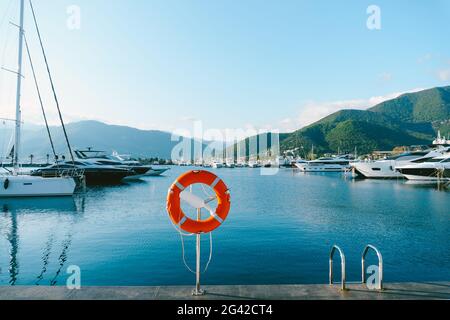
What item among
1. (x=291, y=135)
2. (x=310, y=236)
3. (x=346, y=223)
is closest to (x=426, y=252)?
(x=310, y=236)

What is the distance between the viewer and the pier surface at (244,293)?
497 cm

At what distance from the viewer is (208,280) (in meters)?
9.17

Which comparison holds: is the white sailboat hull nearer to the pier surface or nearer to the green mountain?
the pier surface

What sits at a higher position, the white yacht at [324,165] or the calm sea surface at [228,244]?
the white yacht at [324,165]

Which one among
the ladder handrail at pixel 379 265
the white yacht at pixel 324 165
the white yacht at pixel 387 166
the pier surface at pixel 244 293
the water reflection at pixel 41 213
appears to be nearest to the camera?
the pier surface at pixel 244 293

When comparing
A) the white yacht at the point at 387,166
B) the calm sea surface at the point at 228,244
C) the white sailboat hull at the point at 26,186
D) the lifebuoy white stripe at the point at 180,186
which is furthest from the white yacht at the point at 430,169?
the lifebuoy white stripe at the point at 180,186

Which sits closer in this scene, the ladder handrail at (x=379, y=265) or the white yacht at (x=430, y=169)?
the ladder handrail at (x=379, y=265)

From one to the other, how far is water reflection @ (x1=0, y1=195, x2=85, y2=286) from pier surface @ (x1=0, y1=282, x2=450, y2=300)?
4460 mm

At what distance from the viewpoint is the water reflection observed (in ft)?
33.6

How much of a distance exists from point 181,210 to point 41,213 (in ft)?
60.2

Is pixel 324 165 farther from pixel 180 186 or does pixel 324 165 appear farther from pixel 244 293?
pixel 244 293

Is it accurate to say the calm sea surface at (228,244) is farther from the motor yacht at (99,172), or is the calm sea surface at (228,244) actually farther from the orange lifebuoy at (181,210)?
the motor yacht at (99,172)

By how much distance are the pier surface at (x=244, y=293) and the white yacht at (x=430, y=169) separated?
48.5 metres

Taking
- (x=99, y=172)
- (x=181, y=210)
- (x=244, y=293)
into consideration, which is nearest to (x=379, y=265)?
(x=244, y=293)
